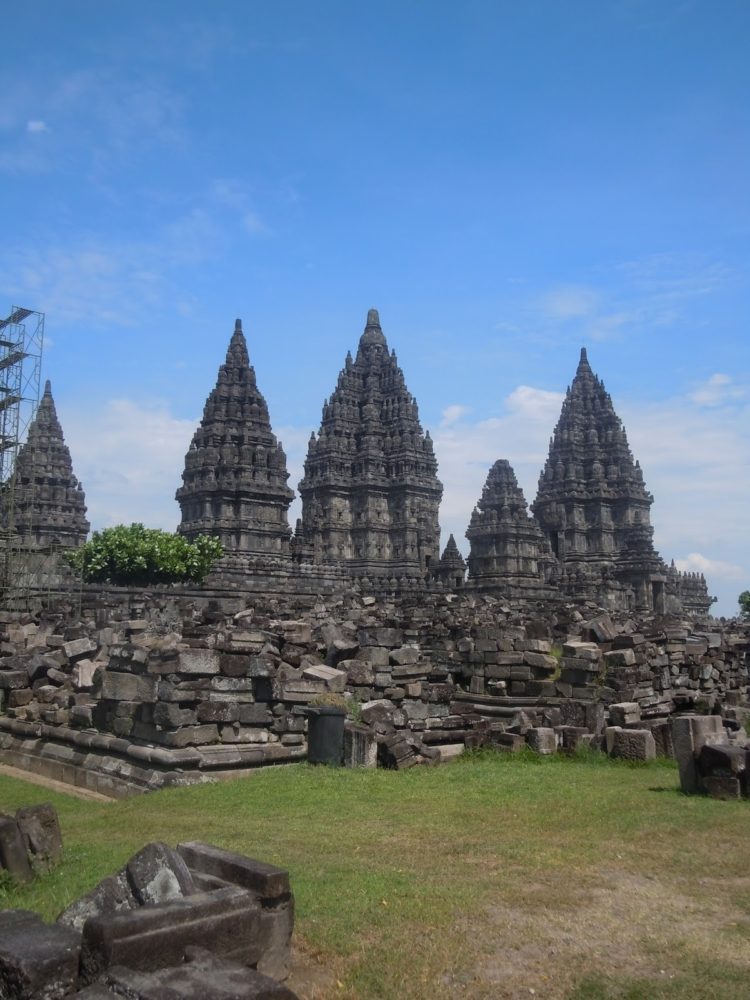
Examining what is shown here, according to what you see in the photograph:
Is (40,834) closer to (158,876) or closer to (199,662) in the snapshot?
(158,876)

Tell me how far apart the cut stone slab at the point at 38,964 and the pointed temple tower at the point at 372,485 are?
57499mm

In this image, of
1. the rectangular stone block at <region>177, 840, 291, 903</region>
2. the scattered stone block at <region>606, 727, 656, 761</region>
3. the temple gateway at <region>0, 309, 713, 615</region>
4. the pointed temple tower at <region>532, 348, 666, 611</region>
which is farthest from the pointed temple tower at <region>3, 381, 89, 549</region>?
the rectangular stone block at <region>177, 840, 291, 903</region>

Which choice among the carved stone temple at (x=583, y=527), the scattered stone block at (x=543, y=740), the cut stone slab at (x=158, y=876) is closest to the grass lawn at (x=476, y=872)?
the cut stone slab at (x=158, y=876)

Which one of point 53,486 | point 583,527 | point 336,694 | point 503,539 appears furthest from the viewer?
point 583,527

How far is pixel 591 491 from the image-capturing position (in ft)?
227

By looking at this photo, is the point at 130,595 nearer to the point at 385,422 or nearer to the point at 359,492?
the point at 359,492

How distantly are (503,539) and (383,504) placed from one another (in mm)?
13722

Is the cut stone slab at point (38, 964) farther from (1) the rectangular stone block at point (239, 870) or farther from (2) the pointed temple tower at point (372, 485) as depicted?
(2) the pointed temple tower at point (372, 485)

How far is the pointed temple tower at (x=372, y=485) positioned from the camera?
6538 cm

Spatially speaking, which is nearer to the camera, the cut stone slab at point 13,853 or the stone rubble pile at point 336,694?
the cut stone slab at point 13,853

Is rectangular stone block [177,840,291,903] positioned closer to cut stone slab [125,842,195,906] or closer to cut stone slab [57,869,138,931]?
cut stone slab [125,842,195,906]

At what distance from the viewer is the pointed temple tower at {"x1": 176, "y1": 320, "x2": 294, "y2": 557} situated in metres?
56.8

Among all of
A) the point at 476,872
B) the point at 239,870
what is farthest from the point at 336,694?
the point at 239,870

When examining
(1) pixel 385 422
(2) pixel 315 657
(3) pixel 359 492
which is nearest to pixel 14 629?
(2) pixel 315 657
